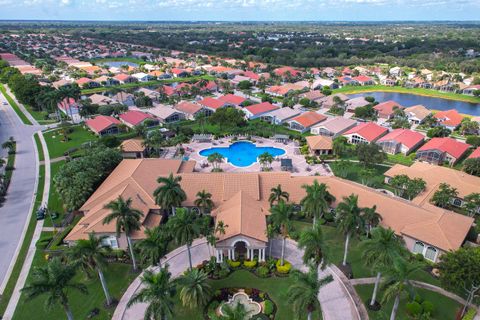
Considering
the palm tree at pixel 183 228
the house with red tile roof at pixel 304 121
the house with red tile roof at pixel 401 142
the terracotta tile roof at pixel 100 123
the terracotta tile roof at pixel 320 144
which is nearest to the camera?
the palm tree at pixel 183 228

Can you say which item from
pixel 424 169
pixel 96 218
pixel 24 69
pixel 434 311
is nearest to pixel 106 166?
pixel 96 218

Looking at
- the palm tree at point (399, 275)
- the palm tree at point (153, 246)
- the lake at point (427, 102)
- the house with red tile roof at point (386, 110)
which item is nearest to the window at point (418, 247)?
the palm tree at point (399, 275)

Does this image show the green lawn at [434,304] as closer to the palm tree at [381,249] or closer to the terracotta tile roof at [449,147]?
the palm tree at [381,249]

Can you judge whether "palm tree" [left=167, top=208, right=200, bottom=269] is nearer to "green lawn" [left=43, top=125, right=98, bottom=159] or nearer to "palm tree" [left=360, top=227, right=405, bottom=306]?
"palm tree" [left=360, top=227, right=405, bottom=306]

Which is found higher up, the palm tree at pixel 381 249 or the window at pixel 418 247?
the palm tree at pixel 381 249

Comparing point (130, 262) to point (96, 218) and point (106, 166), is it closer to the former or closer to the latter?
point (96, 218)

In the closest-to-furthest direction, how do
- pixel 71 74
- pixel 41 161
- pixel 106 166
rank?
1. pixel 106 166
2. pixel 41 161
3. pixel 71 74
